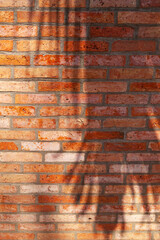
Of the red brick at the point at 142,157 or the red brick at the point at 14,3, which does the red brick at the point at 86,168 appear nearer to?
the red brick at the point at 142,157

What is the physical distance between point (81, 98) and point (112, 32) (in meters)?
0.43

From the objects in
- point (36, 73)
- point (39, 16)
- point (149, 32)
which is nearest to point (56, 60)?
point (36, 73)

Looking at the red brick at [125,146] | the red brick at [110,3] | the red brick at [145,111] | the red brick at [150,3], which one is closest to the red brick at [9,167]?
the red brick at [125,146]

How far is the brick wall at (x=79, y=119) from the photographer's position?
47.8 inches

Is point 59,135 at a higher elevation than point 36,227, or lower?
higher

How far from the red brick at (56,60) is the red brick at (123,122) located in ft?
1.36

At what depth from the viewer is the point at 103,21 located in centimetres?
121

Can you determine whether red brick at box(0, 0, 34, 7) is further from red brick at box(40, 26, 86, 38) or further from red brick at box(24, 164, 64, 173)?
red brick at box(24, 164, 64, 173)

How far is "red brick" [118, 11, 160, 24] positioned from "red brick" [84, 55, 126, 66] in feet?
0.69

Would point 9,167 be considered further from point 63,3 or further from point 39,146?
point 63,3

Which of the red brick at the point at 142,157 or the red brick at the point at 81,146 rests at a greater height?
the red brick at the point at 81,146

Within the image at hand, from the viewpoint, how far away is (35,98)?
4.24 feet

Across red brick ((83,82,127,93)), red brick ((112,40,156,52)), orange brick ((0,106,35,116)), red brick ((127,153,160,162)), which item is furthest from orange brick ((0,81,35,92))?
red brick ((127,153,160,162))

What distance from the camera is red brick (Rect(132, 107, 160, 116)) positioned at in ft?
4.32
